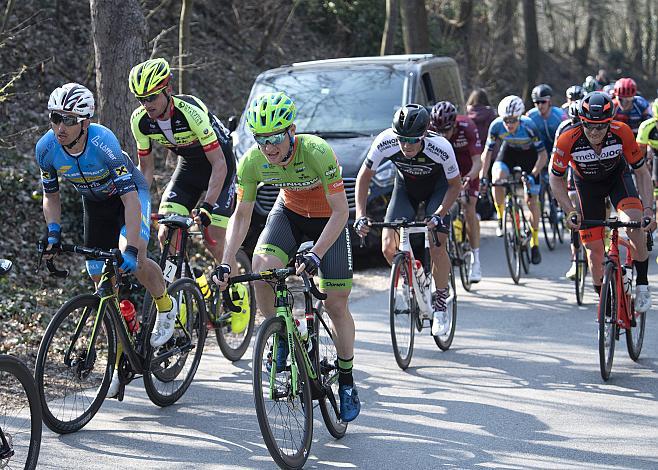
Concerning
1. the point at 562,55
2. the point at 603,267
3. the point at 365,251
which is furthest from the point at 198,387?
the point at 562,55

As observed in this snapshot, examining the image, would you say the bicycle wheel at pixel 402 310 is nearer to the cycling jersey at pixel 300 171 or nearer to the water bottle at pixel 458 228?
the cycling jersey at pixel 300 171

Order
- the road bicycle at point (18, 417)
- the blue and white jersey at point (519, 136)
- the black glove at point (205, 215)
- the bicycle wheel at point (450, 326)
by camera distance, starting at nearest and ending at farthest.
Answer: the road bicycle at point (18, 417)
the black glove at point (205, 215)
the bicycle wheel at point (450, 326)
the blue and white jersey at point (519, 136)

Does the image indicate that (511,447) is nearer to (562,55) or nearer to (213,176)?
(213,176)

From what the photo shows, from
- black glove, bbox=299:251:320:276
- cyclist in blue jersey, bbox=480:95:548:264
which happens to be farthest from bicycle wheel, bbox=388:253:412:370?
cyclist in blue jersey, bbox=480:95:548:264

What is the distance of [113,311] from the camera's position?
650cm

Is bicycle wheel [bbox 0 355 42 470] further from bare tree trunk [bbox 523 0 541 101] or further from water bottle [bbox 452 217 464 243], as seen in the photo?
bare tree trunk [bbox 523 0 541 101]

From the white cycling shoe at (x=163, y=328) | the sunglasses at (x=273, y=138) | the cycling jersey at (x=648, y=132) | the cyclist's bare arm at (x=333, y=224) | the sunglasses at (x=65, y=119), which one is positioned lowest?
the white cycling shoe at (x=163, y=328)

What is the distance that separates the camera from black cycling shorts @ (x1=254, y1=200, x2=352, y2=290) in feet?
20.5

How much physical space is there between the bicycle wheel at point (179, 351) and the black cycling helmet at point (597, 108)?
3.25 metres

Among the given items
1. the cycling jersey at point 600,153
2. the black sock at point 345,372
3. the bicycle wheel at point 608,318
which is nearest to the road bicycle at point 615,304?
the bicycle wheel at point 608,318

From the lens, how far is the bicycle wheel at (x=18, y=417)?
510cm

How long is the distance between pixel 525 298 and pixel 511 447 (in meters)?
5.07

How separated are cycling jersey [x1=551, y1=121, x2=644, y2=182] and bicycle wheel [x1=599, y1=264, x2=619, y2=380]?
0.99 meters

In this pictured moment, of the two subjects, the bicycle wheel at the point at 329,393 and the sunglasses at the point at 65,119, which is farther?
the sunglasses at the point at 65,119
